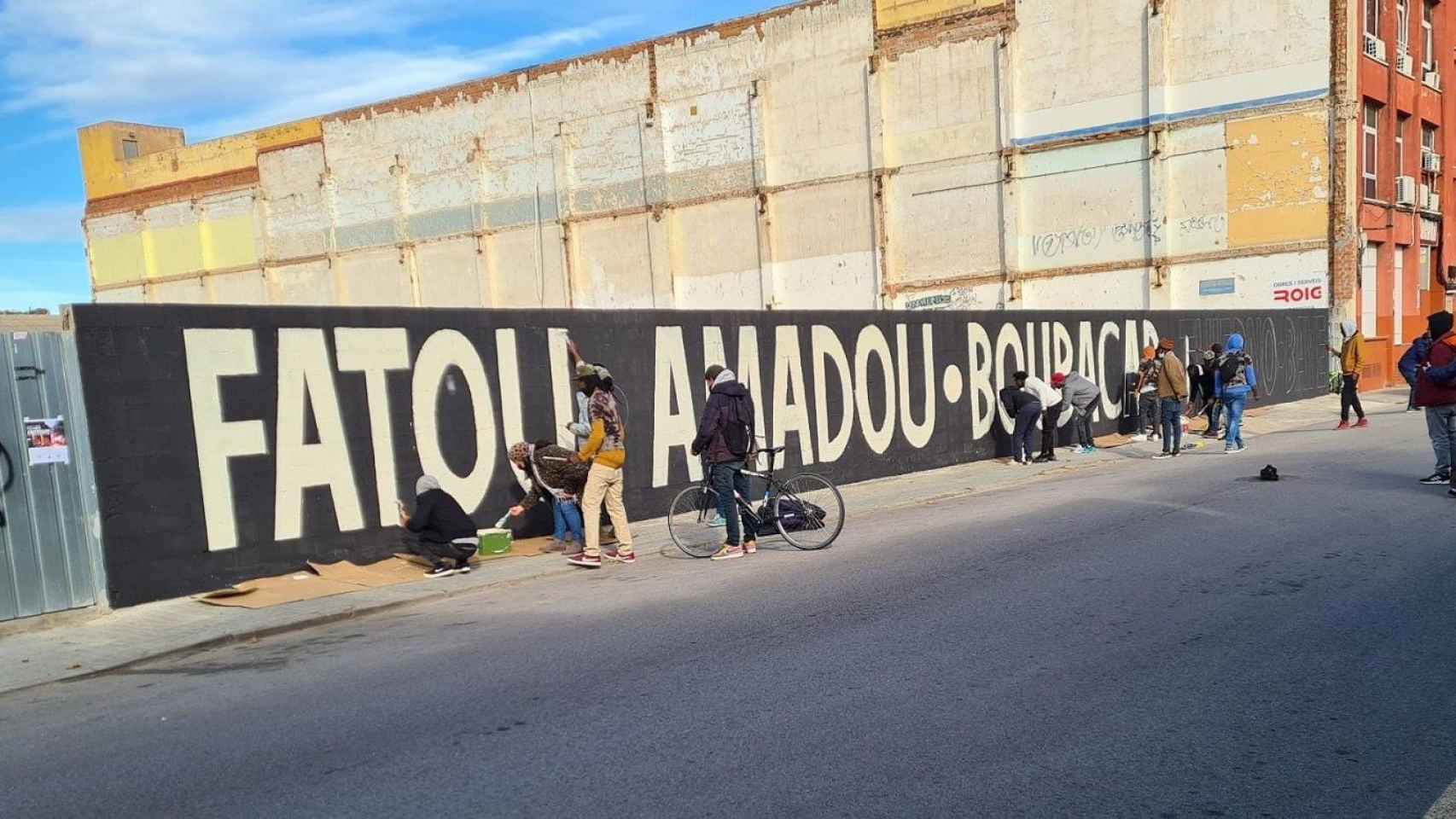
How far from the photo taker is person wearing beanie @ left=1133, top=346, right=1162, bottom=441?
19.8 metres

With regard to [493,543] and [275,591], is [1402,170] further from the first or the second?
[275,591]

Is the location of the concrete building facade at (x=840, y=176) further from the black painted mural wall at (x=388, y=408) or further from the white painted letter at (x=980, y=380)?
the black painted mural wall at (x=388, y=408)

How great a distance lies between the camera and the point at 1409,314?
1281 inches

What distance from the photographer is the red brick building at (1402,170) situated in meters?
29.9

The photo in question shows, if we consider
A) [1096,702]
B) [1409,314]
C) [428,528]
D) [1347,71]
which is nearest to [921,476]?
[428,528]

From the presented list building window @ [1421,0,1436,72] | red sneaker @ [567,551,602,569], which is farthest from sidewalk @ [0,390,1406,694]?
building window @ [1421,0,1436,72]

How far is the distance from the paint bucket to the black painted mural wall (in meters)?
0.65

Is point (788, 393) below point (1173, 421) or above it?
above

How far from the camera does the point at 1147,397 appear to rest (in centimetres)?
2030

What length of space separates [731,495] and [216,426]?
4956mm

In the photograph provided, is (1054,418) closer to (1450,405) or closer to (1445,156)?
(1450,405)

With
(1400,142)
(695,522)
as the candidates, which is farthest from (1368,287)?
(695,522)

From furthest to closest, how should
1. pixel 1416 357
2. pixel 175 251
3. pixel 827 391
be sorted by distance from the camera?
1. pixel 175 251
2. pixel 827 391
3. pixel 1416 357

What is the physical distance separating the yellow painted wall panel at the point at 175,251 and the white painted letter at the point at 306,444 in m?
45.2
